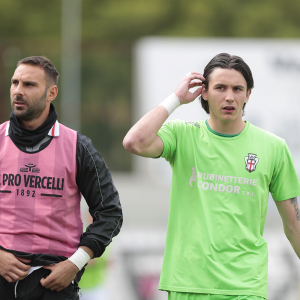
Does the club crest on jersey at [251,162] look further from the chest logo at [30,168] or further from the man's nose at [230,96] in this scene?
the chest logo at [30,168]

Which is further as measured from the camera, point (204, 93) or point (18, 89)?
point (204, 93)

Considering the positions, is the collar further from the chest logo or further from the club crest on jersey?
the club crest on jersey

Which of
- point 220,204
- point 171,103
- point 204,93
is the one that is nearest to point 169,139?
point 171,103

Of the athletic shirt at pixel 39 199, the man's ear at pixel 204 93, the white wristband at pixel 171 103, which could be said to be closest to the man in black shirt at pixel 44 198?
the athletic shirt at pixel 39 199

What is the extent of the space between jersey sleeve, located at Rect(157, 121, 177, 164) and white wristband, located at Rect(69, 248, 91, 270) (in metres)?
0.76

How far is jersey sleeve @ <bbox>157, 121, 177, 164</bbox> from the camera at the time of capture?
158 inches

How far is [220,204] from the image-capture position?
3908 millimetres

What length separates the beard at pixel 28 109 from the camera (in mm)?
3916

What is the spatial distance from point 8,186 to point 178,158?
1044 mm

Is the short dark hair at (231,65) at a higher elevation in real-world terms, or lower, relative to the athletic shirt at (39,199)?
higher

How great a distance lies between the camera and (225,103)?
3.96 meters

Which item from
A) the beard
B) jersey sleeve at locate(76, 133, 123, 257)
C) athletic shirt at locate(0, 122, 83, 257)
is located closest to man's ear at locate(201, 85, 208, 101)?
jersey sleeve at locate(76, 133, 123, 257)

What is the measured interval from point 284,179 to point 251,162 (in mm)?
249

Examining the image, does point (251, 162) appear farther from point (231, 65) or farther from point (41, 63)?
point (41, 63)
